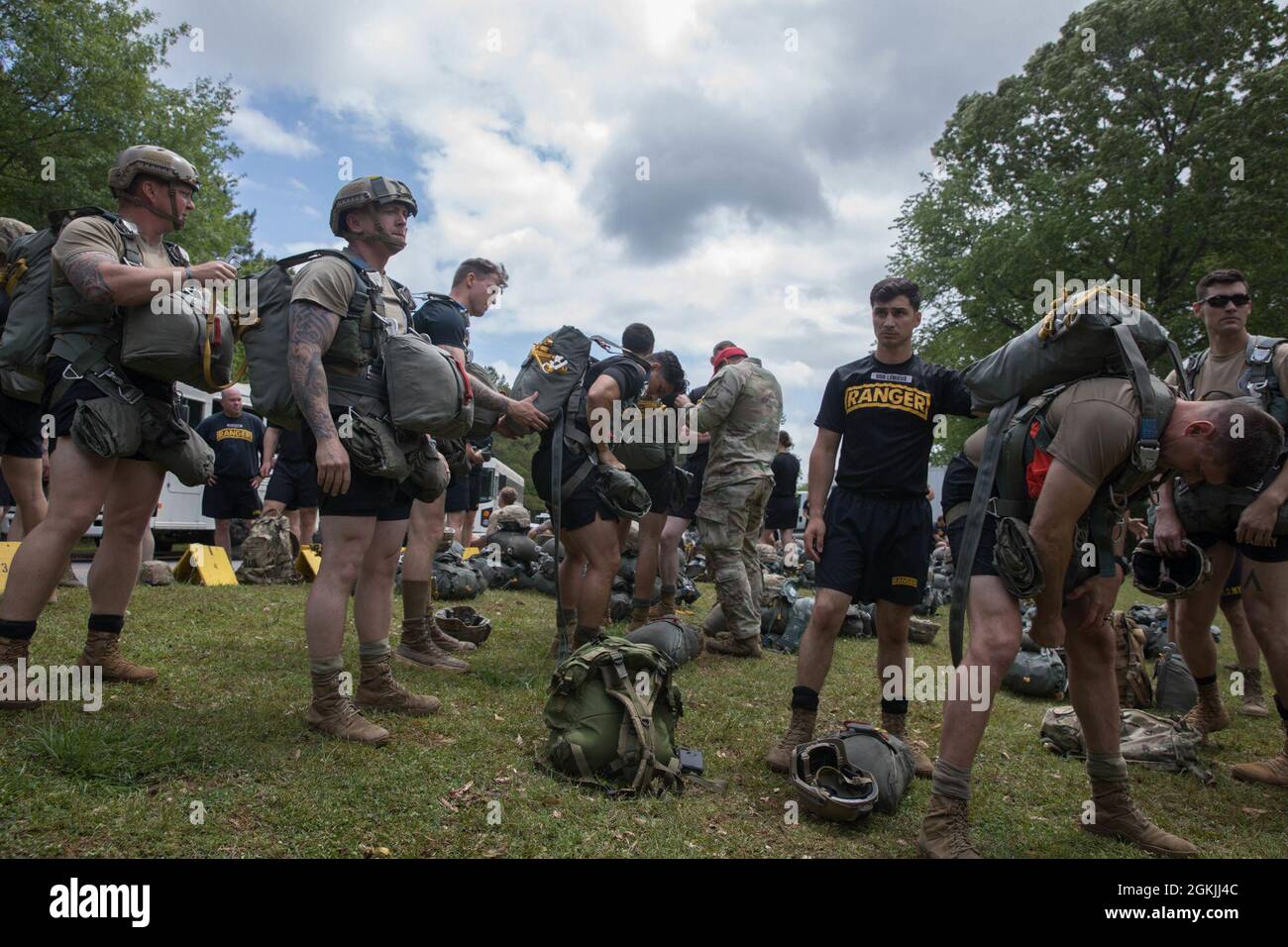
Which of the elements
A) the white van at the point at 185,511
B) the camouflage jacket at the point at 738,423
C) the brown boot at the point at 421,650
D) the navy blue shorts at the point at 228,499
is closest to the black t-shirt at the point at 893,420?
the camouflage jacket at the point at 738,423

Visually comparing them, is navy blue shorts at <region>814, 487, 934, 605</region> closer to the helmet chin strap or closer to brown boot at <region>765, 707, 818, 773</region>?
brown boot at <region>765, 707, 818, 773</region>

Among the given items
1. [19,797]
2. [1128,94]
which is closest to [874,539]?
[19,797]

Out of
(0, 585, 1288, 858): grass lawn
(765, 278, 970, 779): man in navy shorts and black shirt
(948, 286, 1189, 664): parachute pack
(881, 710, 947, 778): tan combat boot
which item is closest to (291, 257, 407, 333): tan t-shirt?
(0, 585, 1288, 858): grass lawn

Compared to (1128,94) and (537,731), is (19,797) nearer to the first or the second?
(537,731)

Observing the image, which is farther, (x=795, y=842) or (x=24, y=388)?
(x=24, y=388)

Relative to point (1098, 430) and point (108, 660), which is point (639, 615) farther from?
point (1098, 430)

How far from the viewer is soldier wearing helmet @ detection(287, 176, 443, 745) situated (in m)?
3.13

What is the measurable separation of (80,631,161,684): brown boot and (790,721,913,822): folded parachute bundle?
10.4ft

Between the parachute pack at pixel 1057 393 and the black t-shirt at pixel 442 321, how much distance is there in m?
3.01

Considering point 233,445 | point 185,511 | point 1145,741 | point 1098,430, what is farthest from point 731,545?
point 185,511

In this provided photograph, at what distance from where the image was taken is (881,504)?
12.4 feet

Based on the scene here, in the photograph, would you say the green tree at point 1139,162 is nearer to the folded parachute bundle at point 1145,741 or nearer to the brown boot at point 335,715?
the folded parachute bundle at point 1145,741
